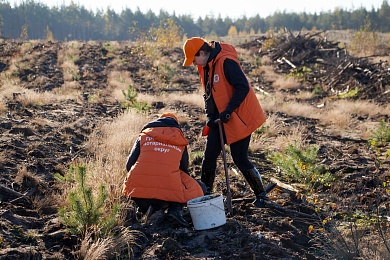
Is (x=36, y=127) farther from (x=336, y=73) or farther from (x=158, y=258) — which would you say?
(x=336, y=73)

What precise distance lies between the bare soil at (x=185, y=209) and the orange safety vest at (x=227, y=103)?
0.80m

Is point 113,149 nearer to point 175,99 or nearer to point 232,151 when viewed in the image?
point 232,151

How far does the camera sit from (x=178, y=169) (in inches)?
177

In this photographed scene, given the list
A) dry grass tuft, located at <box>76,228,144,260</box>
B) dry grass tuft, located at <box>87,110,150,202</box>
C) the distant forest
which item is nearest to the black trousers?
dry grass tuft, located at <box>87,110,150,202</box>

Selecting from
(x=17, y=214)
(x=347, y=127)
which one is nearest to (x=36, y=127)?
(x=17, y=214)

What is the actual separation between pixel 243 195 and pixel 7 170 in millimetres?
2657

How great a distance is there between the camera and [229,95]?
4641 millimetres

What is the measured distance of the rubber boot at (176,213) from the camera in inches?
168

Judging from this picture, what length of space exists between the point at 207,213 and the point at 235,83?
1.27 m

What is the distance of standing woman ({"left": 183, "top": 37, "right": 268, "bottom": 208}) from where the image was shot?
4.52 m

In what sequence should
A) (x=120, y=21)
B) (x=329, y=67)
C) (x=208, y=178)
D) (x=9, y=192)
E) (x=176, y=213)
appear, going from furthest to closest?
(x=120, y=21) → (x=329, y=67) → (x=208, y=178) → (x=9, y=192) → (x=176, y=213)

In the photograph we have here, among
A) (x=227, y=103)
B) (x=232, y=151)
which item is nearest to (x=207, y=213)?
(x=232, y=151)

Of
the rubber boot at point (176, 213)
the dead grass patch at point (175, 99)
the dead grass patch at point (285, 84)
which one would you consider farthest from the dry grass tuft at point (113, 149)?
the dead grass patch at point (285, 84)

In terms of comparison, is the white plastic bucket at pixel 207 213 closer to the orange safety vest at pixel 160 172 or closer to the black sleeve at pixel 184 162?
the orange safety vest at pixel 160 172
